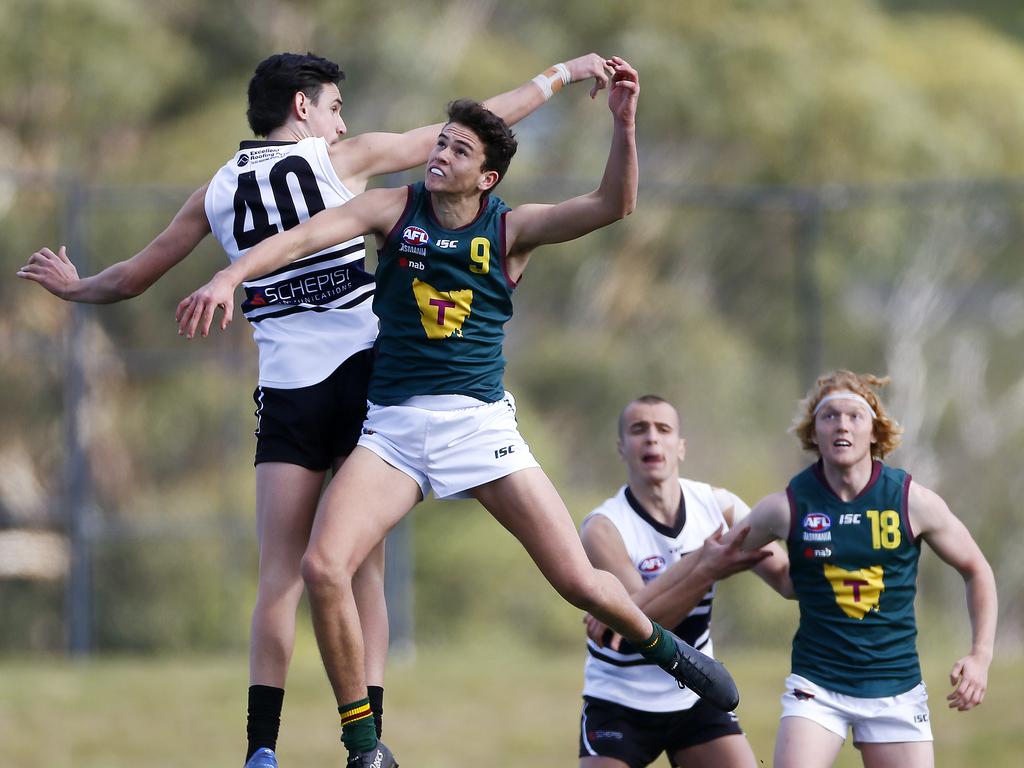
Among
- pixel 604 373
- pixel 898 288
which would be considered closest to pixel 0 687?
pixel 604 373

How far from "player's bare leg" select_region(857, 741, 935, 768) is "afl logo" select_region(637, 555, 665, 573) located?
39.3 inches

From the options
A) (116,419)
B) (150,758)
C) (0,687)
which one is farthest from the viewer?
(116,419)

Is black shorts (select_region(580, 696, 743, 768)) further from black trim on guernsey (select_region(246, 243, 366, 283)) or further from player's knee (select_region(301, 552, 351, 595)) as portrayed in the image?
black trim on guernsey (select_region(246, 243, 366, 283))

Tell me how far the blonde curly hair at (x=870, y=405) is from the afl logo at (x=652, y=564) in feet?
2.27

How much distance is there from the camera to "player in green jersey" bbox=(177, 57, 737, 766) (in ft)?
16.3

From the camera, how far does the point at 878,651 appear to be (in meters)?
5.50

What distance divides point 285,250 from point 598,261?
1411 centimetres

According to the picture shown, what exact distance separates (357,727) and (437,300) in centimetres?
136

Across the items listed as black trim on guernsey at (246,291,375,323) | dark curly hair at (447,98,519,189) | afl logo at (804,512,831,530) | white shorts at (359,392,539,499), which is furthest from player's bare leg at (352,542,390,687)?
afl logo at (804,512,831,530)

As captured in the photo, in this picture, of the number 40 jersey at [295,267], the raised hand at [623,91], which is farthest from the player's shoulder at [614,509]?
the raised hand at [623,91]

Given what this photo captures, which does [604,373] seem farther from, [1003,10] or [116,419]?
[1003,10]

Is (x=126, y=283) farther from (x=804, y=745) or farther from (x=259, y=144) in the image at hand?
(x=804, y=745)

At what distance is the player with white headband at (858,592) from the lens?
17.9ft

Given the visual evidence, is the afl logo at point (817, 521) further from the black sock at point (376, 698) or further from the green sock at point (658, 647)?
the black sock at point (376, 698)
